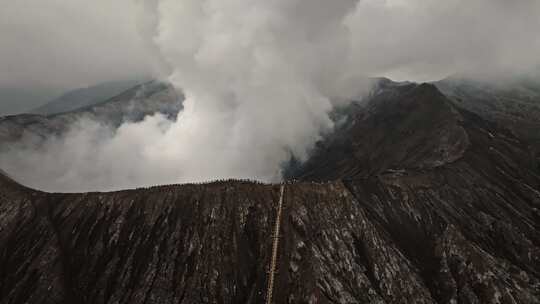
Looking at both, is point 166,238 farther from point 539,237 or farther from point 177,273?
point 539,237

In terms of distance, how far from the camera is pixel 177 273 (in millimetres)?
110188

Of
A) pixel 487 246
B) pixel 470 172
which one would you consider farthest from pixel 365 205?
pixel 470 172

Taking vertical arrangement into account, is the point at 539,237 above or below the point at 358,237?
above

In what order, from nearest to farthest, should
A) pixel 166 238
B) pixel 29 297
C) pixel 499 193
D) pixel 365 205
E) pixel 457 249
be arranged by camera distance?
pixel 29 297 < pixel 166 238 < pixel 457 249 < pixel 365 205 < pixel 499 193

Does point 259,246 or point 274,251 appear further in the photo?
point 259,246

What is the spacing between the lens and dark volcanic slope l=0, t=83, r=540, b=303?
108875mm

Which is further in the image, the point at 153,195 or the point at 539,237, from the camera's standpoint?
the point at 539,237

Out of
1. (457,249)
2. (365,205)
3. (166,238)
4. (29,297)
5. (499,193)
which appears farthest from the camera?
(499,193)

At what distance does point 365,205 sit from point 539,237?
228 feet

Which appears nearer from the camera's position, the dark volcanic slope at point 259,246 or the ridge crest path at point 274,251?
the ridge crest path at point 274,251

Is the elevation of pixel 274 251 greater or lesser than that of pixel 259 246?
lesser

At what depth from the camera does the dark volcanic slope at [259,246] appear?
109 m

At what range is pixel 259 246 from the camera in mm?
116688

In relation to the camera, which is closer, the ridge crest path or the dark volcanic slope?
the ridge crest path
